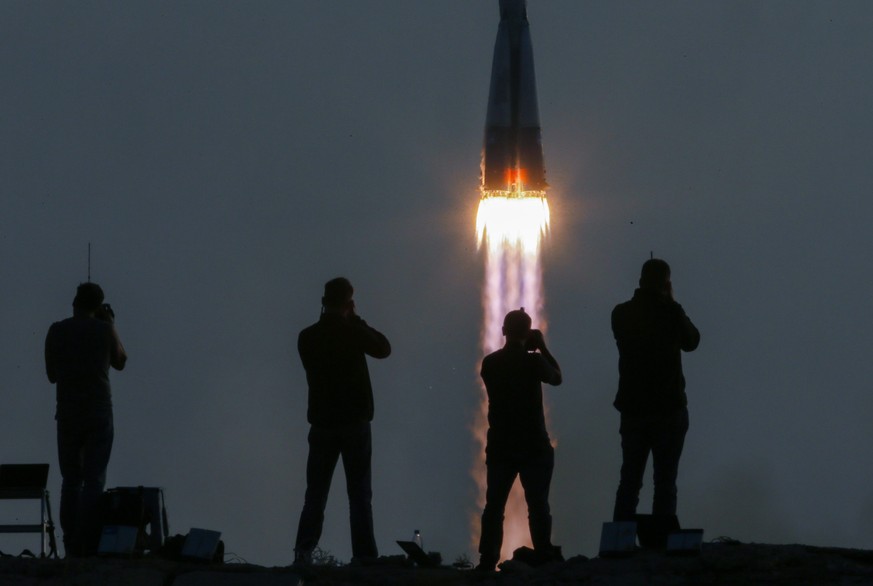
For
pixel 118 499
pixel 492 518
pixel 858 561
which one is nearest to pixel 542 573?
pixel 492 518

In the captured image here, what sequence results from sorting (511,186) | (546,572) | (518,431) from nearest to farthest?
(546,572), (518,431), (511,186)

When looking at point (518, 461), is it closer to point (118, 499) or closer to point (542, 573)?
point (542, 573)

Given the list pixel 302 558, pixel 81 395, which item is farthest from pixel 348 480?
pixel 81 395

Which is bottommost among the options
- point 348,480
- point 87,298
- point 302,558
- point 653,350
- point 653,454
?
point 302,558

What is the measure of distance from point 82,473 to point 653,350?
4.35m

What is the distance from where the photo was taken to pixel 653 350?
17.0 meters

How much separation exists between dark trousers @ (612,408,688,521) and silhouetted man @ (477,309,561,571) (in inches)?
27.8

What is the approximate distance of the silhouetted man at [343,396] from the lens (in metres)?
17.0

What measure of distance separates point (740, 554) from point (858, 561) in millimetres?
787

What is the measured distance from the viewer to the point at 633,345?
17047 millimetres

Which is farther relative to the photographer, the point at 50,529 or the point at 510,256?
the point at 510,256

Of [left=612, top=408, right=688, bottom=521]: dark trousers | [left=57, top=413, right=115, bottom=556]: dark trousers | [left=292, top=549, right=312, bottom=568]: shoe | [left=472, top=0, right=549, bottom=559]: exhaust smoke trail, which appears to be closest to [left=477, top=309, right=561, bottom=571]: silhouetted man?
[left=612, top=408, right=688, bottom=521]: dark trousers

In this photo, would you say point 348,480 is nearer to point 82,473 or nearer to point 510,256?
point 82,473

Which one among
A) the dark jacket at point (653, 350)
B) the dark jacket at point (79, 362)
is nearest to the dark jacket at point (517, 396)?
the dark jacket at point (653, 350)
